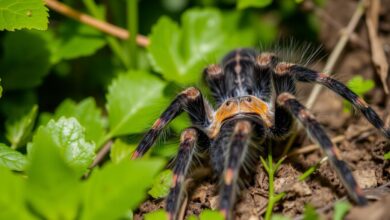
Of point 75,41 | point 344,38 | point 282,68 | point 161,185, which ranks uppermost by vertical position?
point 344,38

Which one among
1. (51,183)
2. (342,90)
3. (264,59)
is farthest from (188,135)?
(51,183)

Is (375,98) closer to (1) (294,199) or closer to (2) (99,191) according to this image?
(1) (294,199)

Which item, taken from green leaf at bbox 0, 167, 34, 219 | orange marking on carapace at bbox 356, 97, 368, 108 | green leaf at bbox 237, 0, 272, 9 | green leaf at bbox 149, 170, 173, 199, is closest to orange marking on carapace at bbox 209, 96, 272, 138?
green leaf at bbox 149, 170, 173, 199

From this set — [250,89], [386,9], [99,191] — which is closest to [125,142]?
[250,89]

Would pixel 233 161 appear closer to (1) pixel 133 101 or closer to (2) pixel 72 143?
(2) pixel 72 143

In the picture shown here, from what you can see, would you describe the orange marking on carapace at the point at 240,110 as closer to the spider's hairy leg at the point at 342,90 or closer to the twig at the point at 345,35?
the spider's hairy leg at the point at 342,90
